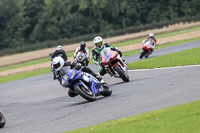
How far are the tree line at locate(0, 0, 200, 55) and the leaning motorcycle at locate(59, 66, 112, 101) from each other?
8023 cm

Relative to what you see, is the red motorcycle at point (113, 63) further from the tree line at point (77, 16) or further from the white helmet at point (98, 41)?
the tree line at point (77, 16)

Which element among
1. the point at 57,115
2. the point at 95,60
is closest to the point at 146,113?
the point at 57,115

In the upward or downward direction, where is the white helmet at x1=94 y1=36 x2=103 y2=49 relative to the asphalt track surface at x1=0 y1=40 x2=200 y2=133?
upward

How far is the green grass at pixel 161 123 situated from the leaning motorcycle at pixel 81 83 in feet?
12.1

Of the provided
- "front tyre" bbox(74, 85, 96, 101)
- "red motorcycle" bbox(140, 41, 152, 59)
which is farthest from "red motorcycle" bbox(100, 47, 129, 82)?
"red motorcycle" bbox(140, 41, 152, 59)

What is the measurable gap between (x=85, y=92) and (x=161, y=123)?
16.2 feet

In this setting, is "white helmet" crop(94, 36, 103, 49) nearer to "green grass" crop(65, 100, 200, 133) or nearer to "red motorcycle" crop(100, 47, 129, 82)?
"red motorcycle" crop(100, 47, 129, 82)

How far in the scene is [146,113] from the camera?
846cm

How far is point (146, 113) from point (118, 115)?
2.58 ft

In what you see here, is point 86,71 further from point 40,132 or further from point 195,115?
point 195,115

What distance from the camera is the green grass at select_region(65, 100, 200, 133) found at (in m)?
6.73

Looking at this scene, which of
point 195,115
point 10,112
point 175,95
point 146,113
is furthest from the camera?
point 10,112

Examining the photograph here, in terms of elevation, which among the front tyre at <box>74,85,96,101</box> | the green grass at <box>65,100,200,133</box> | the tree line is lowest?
the tree line

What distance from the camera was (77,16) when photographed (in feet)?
324
